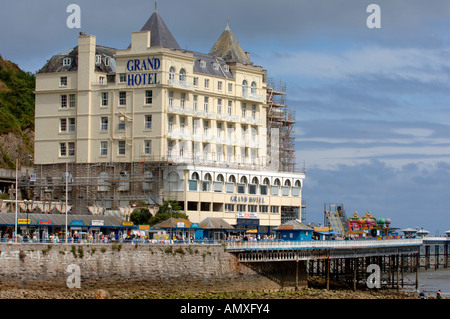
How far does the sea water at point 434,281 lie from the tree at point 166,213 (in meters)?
29.3

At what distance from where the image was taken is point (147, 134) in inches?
4953

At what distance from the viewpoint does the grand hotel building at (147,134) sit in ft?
411

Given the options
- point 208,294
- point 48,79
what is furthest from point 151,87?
point 208,294

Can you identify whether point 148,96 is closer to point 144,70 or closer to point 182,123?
point 144,70

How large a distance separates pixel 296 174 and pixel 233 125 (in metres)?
10.9

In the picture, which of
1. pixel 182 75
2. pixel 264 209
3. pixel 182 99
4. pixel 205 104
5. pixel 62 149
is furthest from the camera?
pixel 264 209

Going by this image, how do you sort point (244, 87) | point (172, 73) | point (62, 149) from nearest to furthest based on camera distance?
point (172, 73)
point (62, 149)
point (244, 87)

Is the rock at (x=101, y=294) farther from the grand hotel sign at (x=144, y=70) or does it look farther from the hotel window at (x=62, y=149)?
the hotel window at (x=62, y=149)

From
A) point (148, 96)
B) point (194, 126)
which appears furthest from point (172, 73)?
point (194, 126)

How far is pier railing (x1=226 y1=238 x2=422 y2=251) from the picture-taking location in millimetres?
102125

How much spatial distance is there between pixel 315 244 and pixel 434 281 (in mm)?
32376

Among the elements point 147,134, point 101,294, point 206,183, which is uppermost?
point 147,134

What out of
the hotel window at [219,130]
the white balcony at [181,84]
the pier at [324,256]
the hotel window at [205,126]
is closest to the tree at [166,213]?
the hotel window at [205,126]

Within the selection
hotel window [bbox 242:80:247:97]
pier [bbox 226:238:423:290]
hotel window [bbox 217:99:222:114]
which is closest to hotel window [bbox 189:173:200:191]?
hotel window [bbox 217:99:222:114]
